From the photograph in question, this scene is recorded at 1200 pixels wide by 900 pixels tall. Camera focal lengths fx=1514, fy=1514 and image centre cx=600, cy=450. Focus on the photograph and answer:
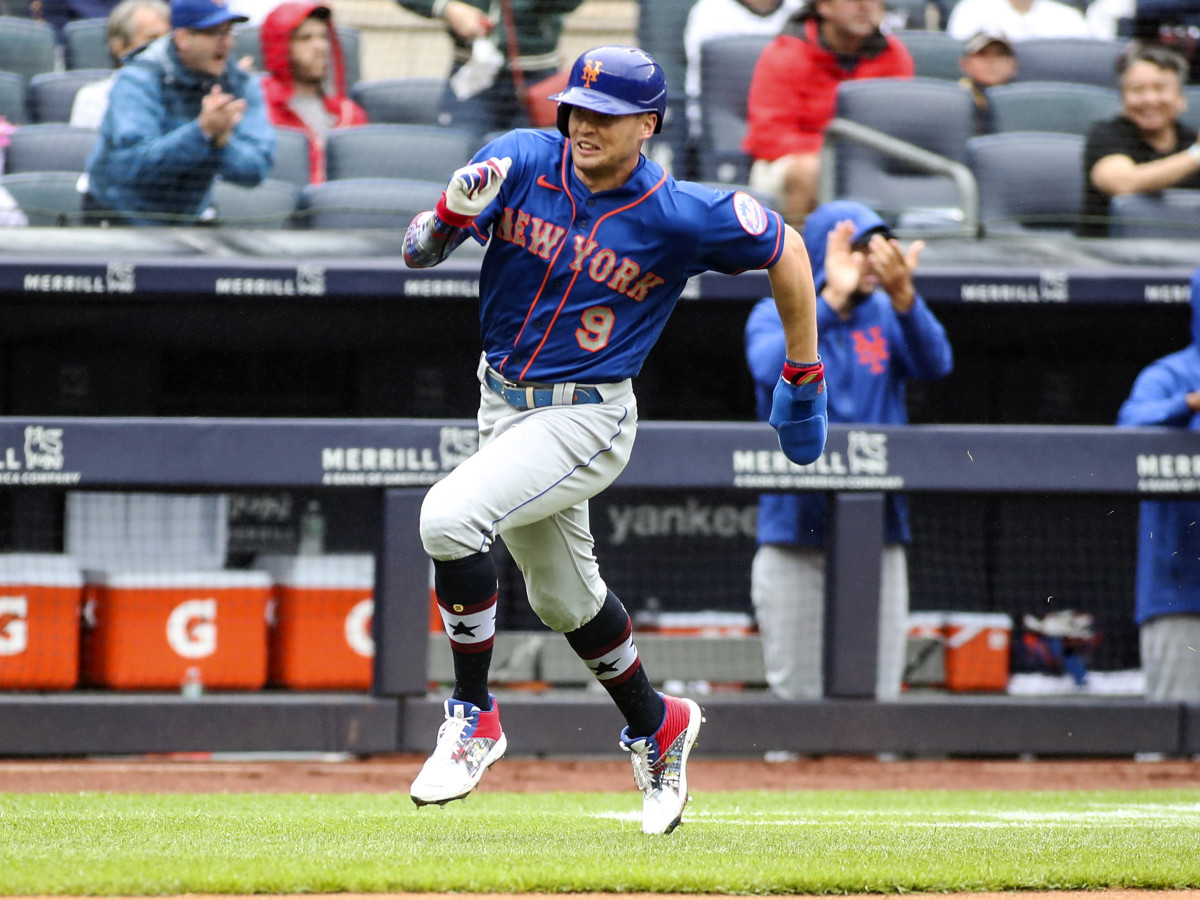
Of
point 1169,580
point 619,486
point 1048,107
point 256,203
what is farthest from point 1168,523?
point 256,203

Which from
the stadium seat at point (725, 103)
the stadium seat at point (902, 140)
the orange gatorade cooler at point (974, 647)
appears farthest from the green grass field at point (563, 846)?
the stadium seat at point (725, 103)

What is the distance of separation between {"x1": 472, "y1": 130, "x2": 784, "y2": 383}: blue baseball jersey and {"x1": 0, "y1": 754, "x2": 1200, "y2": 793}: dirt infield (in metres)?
2.04

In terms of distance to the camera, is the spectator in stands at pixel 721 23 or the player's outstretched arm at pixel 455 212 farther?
the spectator in stands at pixel 721 23

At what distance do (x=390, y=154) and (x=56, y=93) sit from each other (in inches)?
60.2

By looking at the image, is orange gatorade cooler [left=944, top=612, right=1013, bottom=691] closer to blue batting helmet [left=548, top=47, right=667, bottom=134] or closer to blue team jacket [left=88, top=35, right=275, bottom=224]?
blue batting helmet [left=548, top=47, right=667, bottom=134]

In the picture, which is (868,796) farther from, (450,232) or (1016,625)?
(450,232)

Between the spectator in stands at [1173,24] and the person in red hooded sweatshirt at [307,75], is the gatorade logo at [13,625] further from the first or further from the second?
the spectator in stands at [1173,24]

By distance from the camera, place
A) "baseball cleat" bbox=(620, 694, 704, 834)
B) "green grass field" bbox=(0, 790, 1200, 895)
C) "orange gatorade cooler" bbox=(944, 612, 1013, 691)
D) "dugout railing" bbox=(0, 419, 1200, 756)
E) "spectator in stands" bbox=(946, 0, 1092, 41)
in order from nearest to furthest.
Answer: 1. "green grass field" bbox=(0, 790, 1200, 895)
2. "baseball cleat" bbox=(620, 694, 704, 834)
3. "dugout railing" bbox=(0, 419, 1200, 756)
4. "orange gatorade cooler" bbox=(944, 612, 1013, 691)
5. "spectator in stands" bbox=(946, 0, 1092, 41)

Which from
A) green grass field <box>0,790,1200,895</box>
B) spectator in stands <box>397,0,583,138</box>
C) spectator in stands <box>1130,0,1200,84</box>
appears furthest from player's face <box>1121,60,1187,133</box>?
green grass field <box>0,790,1200,895</box>

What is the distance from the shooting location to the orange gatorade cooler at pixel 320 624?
5176 millimetres

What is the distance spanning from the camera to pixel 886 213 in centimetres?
632

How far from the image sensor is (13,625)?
487 cm

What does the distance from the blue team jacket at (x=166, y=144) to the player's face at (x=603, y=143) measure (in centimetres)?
289

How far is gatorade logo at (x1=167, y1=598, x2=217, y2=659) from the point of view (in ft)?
16.6
